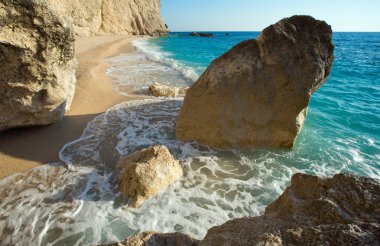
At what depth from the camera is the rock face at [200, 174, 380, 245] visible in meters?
1.35

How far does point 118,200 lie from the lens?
3516mm

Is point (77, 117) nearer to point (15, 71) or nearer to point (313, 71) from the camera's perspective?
point (15, 71)

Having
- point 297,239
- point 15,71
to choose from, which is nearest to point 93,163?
point 15,71

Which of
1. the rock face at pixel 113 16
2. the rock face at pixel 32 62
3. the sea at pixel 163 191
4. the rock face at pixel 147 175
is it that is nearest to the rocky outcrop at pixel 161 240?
the sea at pixel 163 191

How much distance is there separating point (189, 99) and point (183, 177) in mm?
1675

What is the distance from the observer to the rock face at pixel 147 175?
3.46 metres

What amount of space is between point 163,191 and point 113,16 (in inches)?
1645

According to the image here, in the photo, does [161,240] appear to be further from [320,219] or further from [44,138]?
[44,138]

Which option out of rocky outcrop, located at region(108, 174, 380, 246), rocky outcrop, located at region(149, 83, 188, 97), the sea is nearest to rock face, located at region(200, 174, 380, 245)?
rocky outcrop, located at region(108, 174, 380, 246)

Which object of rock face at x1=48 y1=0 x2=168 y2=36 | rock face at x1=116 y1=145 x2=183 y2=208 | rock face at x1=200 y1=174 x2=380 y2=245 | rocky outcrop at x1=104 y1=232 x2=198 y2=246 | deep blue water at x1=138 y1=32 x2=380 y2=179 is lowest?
deep blue water at x1=138 y1=32 x2=380 y2=179

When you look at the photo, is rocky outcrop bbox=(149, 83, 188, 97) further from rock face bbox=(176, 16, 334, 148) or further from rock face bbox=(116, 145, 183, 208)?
rock face bbox=(116, 145, 183, 208)

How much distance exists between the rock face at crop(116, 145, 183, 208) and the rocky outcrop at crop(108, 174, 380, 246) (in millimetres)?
1646

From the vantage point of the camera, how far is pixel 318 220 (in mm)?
1497

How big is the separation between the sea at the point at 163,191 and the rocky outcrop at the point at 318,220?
161 cm
